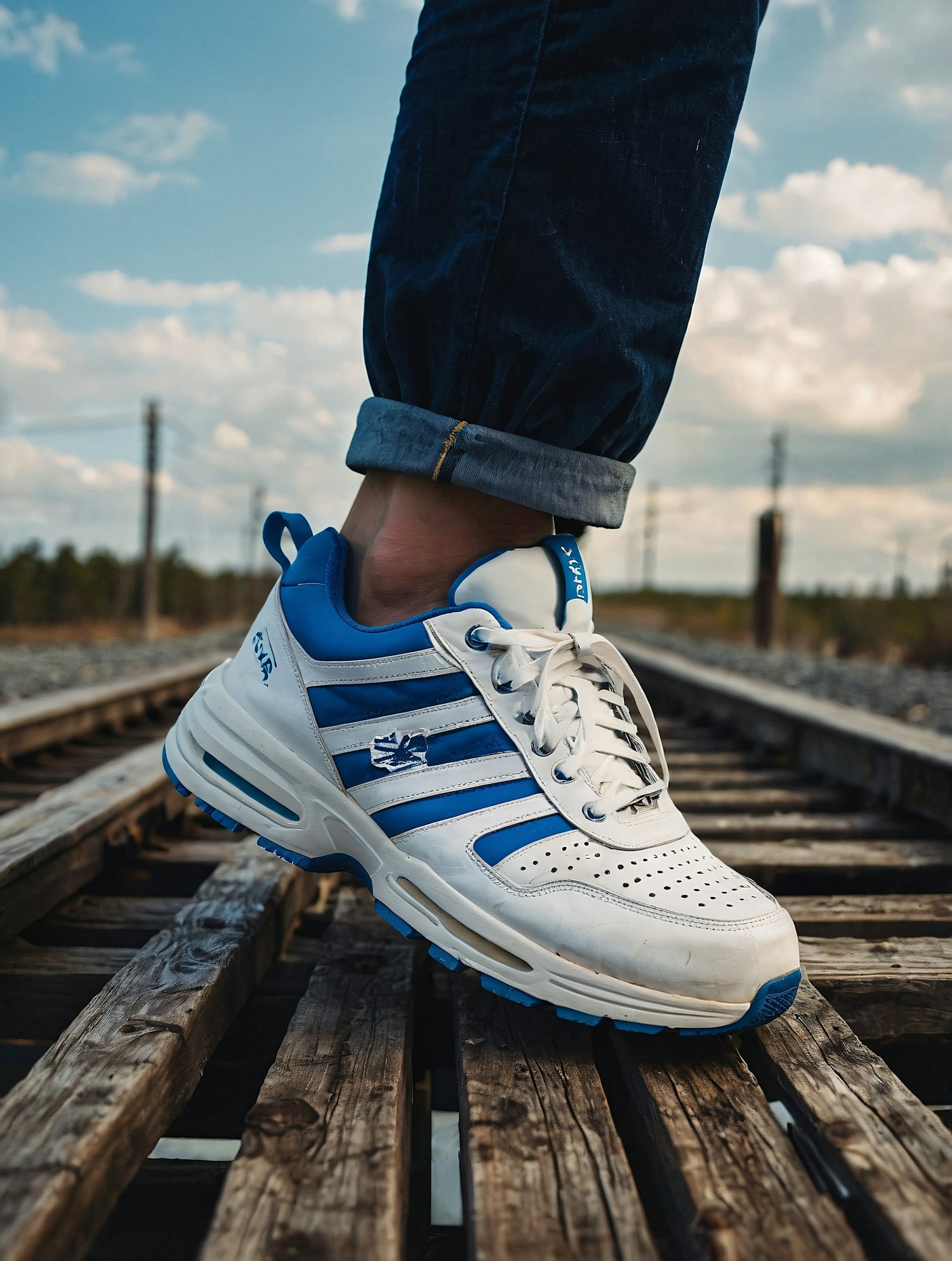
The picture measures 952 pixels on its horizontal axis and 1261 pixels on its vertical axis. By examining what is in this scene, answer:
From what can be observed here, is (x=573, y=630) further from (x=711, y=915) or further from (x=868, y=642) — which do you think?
(x=868, y=642)

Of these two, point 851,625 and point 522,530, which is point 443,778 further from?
point 851,625

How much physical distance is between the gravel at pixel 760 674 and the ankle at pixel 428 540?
11.0 ft

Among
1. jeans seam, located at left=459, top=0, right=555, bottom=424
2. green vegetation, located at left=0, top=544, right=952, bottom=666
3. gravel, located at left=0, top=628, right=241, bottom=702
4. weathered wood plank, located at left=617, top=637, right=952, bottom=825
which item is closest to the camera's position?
jeans seam, located at left=459, top=0, right=555, bottom=424

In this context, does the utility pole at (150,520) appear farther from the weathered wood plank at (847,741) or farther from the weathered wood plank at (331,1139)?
the weathered wood plank at (331,1139)

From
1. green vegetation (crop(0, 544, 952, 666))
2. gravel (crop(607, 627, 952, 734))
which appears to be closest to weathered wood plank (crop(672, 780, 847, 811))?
gravel (crop(607, 627, 952, 734))

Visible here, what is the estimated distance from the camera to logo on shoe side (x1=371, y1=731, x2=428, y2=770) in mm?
1127

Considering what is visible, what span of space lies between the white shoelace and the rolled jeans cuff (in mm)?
175

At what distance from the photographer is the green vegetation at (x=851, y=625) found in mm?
12352

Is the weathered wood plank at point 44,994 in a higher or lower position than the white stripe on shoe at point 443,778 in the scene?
lower

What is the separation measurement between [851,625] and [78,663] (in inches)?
708

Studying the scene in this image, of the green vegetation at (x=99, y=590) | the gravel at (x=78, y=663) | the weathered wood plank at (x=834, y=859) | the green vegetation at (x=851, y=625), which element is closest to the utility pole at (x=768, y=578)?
the green vegetation at (x=851, y=625)

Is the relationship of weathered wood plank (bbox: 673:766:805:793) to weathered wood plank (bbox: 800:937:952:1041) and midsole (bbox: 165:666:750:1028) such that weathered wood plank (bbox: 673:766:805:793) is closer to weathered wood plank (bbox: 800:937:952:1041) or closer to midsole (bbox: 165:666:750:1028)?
weathered wood plank (bbox: 800:937:952:1041)

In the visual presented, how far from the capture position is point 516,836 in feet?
3.47

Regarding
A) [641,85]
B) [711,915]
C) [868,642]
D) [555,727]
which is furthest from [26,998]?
[868,642]
